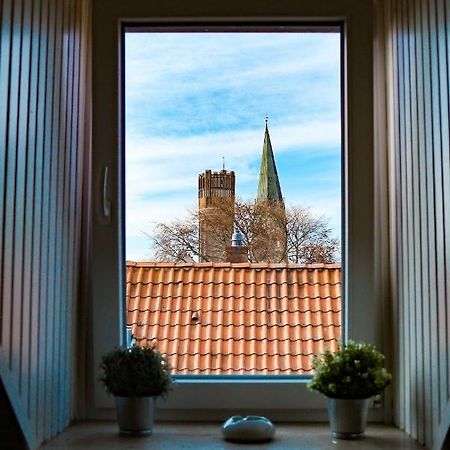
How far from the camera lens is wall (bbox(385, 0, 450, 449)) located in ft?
4.65

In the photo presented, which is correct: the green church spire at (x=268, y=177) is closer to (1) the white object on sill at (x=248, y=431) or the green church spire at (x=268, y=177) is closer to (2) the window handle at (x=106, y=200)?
(2) the window handle at (x=106, y=200)

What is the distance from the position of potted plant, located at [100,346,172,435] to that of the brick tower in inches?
12.9

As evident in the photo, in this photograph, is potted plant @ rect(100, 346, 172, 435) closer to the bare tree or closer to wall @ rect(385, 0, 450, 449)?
the bare tree

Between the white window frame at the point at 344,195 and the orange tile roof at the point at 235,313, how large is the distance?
0.15 feet

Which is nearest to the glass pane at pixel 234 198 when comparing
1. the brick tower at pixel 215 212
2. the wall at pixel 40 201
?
the brick tower at pixel 215 212

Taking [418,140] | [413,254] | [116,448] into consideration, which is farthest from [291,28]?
[116,448]

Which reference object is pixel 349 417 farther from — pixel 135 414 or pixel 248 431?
pixel 135 414

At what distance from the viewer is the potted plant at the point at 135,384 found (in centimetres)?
166

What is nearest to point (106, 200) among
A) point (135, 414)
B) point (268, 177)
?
point (268, 177)

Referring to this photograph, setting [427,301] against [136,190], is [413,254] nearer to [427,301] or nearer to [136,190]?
[427,301]

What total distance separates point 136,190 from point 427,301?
762 millimetres

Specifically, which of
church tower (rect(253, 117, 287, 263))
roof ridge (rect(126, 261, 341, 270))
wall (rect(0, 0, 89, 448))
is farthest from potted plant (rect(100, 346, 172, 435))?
church tower (rect(253, 117, 287, 263))

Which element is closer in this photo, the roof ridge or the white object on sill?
the white object on sill

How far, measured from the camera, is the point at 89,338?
1.85 metres
